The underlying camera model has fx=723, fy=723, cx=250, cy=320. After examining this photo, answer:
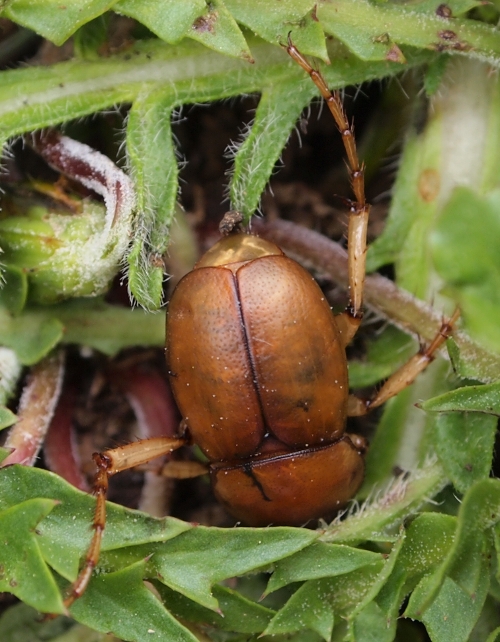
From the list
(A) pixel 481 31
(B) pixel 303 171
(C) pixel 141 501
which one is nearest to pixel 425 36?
(A) pixel 481 31

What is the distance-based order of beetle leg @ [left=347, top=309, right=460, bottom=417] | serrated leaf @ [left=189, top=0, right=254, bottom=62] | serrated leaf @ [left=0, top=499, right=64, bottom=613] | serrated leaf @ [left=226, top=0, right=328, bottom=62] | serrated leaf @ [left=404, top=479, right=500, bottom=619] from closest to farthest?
1. serrated leaf @ [left=0, top=499, right=64, bottom=613]
2. serrated leaf @ [left=404, top=479, right=500, bottom=619]
3. serrated leaf @ [left=189, top=0, right=254, bottom=62]
4. serrated leaf @ [left=226, top=0, right=328, bottom=62]
5. beetle leg @ [left=347, top=309, right=460, bottom=417]

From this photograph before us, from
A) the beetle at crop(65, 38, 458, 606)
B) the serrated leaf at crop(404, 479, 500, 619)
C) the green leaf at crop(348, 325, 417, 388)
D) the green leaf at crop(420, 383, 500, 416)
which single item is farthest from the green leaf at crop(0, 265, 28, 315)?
the serrated leaf at crop(404, 479, 500, 619)

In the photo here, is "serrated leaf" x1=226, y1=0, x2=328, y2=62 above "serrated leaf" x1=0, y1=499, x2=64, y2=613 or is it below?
above

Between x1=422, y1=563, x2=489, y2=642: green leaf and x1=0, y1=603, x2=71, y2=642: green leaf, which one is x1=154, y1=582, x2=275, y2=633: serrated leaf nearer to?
x1=422, y1=563, x2=489, y2=642: green leaf

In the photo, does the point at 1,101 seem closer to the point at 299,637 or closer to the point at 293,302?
the point at 293,302

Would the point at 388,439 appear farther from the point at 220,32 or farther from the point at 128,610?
the point at 220,32

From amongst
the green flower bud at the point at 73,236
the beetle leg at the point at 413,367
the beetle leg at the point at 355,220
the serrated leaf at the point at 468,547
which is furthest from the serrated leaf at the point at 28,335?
the serrated leaf at the point at 468,547

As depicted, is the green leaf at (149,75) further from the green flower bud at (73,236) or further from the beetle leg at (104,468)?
the beetle leg at (104,468)
